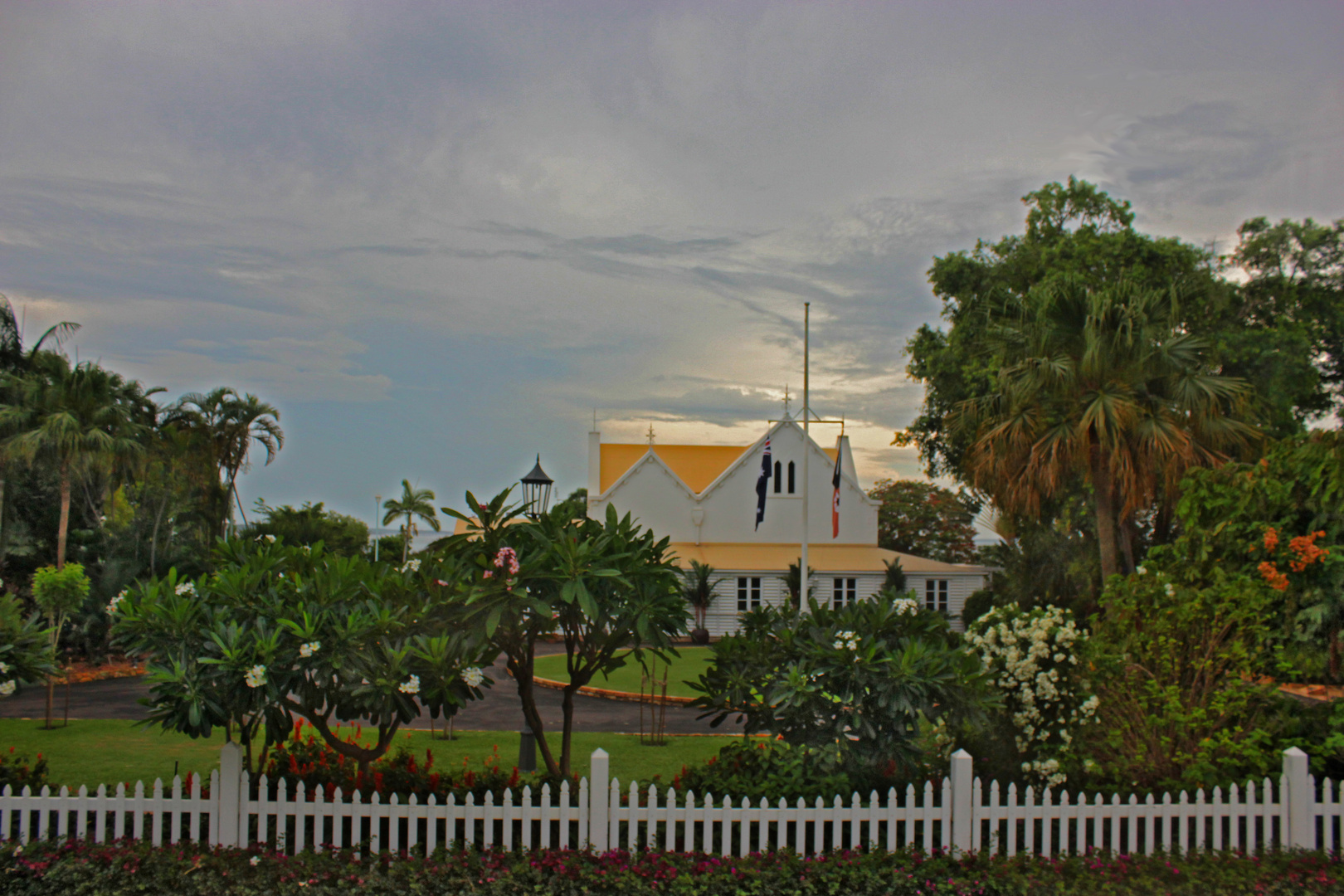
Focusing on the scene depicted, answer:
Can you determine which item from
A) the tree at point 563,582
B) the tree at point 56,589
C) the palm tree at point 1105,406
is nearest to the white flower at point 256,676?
the tree at point 563,582

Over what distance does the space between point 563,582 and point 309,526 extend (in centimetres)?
3973

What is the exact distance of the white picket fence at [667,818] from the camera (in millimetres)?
6078

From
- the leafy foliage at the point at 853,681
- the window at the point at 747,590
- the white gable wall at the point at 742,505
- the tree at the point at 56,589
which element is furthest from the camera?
→ the white gable wall at the point at 742,505

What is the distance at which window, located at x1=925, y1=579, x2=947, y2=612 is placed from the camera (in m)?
33.2

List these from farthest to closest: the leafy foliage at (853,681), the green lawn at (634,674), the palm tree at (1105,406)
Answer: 1. the green lawn at (634,674)
2. the palm tree at (1105,406)
3. the leafy foliage at (853,681)

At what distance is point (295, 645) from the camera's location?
239 inches

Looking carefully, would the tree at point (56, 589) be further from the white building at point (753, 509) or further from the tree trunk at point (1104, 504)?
the white building at point (753, 509)

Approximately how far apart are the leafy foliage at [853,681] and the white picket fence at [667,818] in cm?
44

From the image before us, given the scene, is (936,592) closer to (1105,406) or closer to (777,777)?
(1105,406)

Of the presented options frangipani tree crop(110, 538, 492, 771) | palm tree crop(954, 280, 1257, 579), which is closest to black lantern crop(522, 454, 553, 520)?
frangipani tree crop(110, 538, 492, 771)

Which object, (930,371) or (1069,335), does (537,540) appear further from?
(930,371)

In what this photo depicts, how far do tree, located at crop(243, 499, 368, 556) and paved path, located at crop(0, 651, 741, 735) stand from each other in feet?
46.7

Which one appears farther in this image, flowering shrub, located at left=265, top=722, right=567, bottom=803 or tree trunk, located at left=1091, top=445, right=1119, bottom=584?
tree trunk, located at left=1091, top=445, right=1119, bottom=584

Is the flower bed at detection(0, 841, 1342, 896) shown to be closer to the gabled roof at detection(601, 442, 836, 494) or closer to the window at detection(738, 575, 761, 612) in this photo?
the window at detection(738, 575, 761, 612)
